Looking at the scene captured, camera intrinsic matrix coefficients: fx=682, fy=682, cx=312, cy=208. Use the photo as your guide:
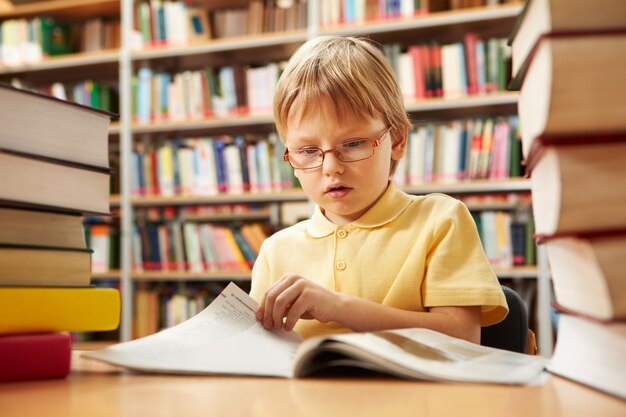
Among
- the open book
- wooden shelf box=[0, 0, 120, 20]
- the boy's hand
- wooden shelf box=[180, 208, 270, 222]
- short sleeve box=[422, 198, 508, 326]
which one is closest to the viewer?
the open book

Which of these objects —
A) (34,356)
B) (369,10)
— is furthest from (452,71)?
Answer: (34,356)

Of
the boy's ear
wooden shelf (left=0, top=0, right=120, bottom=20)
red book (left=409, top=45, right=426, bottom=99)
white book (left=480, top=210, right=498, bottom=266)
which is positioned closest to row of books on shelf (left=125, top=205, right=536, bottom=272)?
white book (left=480, top=210, right=498, bottom=266)

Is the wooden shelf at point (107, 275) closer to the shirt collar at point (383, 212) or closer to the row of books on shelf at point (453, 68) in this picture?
the row of books on shelf at point (453, 68)

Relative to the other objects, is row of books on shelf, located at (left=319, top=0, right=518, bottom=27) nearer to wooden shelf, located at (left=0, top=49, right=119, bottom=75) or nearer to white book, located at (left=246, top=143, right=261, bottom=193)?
white book, located at (left=246, top=143, right=261, bottom=193)

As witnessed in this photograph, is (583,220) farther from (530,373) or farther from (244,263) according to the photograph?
(244,263)

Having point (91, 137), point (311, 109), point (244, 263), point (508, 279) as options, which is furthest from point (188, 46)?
point (91, 137)

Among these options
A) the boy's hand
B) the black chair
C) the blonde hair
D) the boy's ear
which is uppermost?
the blonde hair

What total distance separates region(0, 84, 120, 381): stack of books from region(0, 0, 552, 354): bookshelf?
92.7 inches

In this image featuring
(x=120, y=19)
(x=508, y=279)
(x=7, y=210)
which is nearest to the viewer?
(x=7, y=210)

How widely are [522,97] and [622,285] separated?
211 mm

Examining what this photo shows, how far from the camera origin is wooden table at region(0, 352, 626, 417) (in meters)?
0.46

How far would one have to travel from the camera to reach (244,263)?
3344 millimetres

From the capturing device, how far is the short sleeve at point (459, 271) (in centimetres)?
90

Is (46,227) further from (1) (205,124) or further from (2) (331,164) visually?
(1) (205,124)
